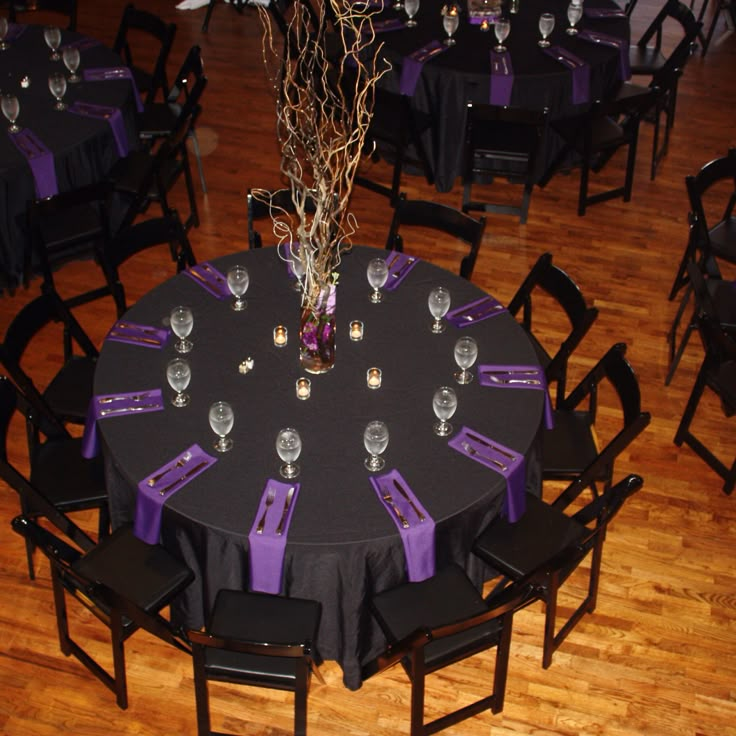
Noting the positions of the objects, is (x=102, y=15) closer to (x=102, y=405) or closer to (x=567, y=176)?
(x=567, y=176)

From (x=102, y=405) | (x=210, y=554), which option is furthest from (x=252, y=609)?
(x=102, y=405)

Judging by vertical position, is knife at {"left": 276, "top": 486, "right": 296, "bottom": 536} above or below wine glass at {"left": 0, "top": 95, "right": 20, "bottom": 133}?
below

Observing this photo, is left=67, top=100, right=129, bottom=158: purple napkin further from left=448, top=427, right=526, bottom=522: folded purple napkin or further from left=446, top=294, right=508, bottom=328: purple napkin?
left=448, top=427, right=526, bottom=522: folded purple napkin

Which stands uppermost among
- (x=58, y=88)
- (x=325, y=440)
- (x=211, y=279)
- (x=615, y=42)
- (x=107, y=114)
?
(x=615, y=42)

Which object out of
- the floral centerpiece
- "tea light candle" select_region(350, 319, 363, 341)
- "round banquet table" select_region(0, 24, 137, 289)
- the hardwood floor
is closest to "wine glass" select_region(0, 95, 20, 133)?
"round banquet table" select_region(0, 24, 137, 289)

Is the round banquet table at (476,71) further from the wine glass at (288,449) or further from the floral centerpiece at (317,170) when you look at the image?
the wine glass at (288,449)

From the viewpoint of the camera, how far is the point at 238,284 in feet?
13.9

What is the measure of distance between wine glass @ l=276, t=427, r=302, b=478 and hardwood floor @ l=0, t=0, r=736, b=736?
0.95m

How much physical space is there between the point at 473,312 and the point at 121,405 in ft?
5.22

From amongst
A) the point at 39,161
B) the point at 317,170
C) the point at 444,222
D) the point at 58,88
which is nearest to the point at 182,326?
the point at 317,170

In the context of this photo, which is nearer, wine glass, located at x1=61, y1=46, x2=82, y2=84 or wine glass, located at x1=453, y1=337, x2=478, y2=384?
wine glass, located at x1=453, y1=337, x2=478, y2=384

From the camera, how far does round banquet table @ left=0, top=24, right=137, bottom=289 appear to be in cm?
538

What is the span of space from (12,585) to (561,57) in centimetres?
469

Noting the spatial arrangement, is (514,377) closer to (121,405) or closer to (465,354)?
(465,354)
